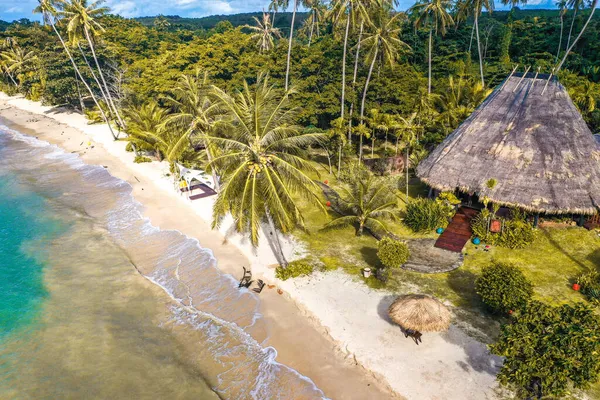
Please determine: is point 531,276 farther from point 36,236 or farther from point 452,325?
point 36,236

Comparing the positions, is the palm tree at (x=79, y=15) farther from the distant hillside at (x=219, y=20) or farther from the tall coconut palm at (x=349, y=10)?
the distant hillside at (x=219, y=20)

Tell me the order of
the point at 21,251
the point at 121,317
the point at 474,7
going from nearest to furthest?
the point at 121,317, the point at 21,251, the point at 474,7

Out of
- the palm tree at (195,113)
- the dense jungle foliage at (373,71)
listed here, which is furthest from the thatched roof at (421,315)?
the dense jungle foliage at (373,71)

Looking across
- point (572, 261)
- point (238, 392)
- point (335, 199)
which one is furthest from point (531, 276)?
point (238, 392)

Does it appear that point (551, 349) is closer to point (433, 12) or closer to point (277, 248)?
point (277, 248)

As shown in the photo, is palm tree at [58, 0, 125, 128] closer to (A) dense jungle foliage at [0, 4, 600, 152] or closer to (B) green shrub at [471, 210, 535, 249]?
(A) dense jungle foliage at [0, 4, 600, 152]

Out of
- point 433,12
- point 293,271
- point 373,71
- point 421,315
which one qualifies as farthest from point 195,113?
point 433,12
